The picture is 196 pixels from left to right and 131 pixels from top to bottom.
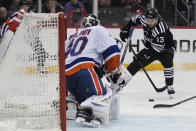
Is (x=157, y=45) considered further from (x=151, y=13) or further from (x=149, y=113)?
(x=149, y=113)

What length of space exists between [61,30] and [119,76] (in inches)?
33.3

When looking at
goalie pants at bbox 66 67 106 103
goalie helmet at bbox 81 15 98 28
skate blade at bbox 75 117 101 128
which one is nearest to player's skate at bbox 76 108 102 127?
skate blade at bbox 75 117 101 128

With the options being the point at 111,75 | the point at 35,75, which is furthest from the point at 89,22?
the point at 35,75

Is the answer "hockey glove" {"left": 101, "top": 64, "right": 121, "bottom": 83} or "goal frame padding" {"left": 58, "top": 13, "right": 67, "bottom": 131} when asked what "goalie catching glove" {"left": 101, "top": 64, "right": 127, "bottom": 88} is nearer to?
"hockey glove" {"left": 101, "top": 64, "right": 121, "bottom": 83}

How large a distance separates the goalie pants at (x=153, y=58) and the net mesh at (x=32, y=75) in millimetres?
2229

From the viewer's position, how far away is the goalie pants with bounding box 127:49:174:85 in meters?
5.39

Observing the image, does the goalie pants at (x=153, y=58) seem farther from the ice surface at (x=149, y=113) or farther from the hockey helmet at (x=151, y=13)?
the hockey helmet at (x=151, y=13)

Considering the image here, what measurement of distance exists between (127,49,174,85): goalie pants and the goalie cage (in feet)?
7.31

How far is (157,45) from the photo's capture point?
5.43m

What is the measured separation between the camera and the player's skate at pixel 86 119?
3529mm

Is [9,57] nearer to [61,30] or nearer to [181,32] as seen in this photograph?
[61,30]

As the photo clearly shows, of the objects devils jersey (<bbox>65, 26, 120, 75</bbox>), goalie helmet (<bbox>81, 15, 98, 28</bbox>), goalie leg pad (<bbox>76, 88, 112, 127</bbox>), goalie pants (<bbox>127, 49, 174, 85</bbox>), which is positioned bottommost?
goalie leg pad (<bbox>76, 88, 112, 127</bbox>)

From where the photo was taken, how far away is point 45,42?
3271 mm

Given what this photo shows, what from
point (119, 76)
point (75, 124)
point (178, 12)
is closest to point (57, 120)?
point (75, 124)
